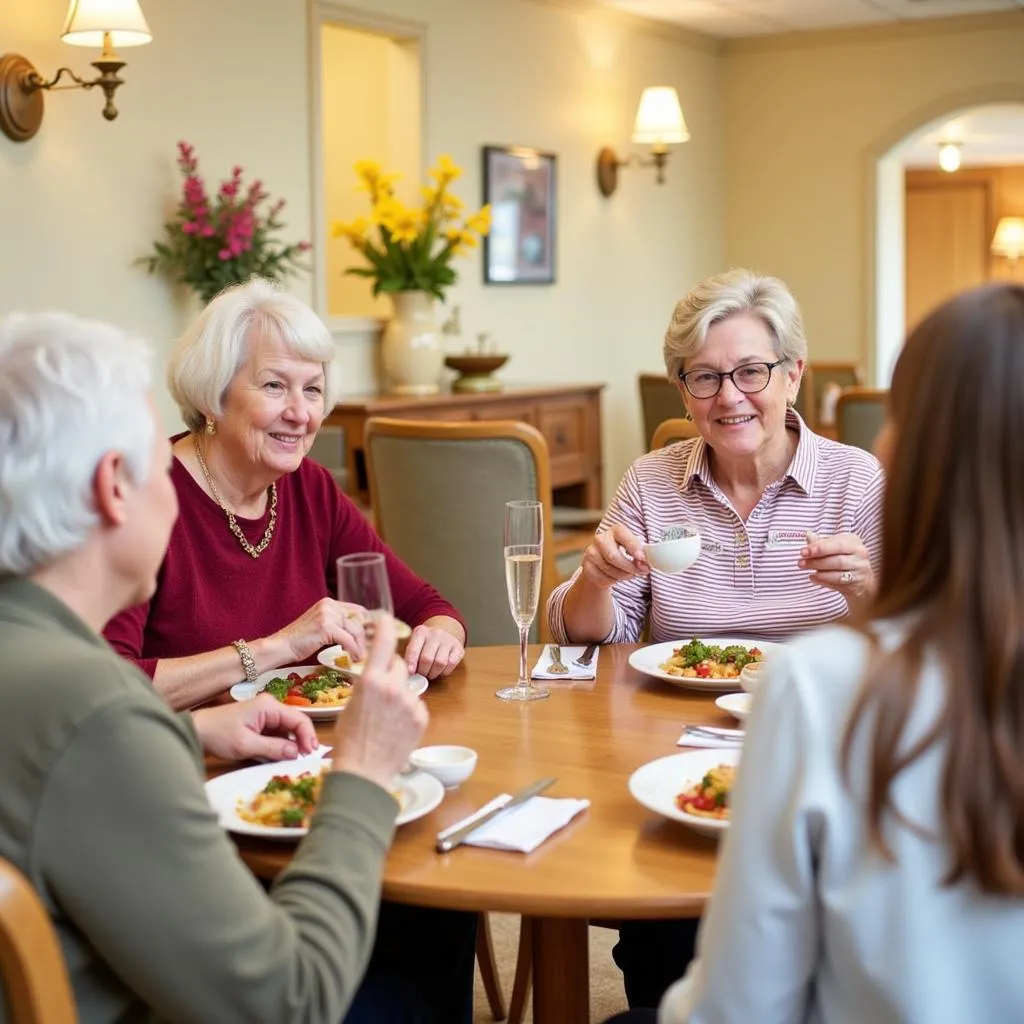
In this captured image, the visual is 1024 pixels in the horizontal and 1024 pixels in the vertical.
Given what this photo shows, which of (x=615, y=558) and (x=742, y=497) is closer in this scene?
(x=615, y=558)

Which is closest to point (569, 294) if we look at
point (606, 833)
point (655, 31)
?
point (655, 31)

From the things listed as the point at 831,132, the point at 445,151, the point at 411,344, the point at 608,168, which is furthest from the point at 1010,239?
the point at 411,344

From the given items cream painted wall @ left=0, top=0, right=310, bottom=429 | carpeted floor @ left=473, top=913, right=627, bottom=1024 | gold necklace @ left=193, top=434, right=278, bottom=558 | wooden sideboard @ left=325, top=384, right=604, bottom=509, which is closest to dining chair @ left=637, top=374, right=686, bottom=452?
wooden sideboard @ left=325, top=384, right=604, bottom=509

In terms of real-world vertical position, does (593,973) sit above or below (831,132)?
below

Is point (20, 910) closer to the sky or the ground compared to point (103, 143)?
closer to the ground

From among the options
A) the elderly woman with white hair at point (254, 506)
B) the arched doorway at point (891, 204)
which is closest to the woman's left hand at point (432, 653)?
the elderly woman with white hair at point (254, 506)

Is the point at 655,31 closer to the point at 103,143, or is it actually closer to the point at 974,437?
the point at 103,143

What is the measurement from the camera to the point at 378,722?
1290mm

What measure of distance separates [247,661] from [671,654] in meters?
0.61

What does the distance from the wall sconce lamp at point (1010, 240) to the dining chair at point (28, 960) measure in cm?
1206

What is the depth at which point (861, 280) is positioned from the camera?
25.1ft

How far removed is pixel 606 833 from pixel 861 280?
6.68 m

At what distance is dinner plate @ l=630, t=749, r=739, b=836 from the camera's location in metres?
1.37

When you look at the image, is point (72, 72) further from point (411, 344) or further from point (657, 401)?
point (657, 401)
